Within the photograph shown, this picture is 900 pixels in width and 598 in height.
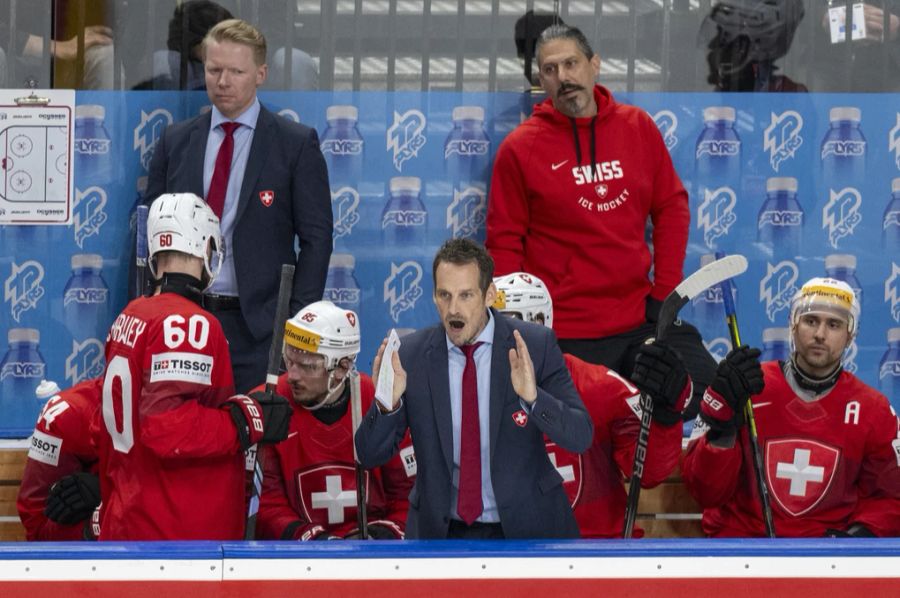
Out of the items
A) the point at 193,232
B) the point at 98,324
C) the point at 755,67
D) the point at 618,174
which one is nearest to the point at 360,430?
the point at 193,232

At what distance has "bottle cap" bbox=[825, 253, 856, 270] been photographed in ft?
17.6

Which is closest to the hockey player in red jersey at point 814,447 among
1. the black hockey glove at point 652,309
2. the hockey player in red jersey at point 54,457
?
the black hockey glove at point 652,309

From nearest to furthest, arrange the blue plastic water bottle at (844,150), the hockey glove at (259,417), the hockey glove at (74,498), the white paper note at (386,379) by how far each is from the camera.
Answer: the white paper note at (386,379) < the hockey glove at (259,417) < the hockey glove at (74,498) < the blue plastic water bottle at (844,150)

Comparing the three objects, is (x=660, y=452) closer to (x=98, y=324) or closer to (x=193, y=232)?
(x=193, y=232)

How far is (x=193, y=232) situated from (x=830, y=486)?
6.60 ft

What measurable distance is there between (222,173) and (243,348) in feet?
1.95

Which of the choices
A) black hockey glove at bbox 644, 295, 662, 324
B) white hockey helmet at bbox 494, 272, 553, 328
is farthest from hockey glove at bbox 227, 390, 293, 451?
black hockey glove at bbox 644, 295, 662, 324

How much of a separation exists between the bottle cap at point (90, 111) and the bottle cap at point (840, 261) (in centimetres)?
275

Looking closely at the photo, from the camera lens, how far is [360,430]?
3.45 m

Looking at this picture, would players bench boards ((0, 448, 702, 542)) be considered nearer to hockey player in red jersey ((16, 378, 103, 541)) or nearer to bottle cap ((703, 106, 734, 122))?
hockey player in red jersey ((16, 378, 103, 541))

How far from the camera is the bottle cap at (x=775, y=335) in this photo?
17.6ft

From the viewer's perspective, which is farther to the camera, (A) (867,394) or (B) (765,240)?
(B) (765,240)

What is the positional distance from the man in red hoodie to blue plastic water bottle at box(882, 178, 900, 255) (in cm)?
87

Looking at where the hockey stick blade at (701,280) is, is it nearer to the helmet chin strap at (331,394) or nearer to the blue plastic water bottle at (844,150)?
the helmet chin strap at (331,394)
